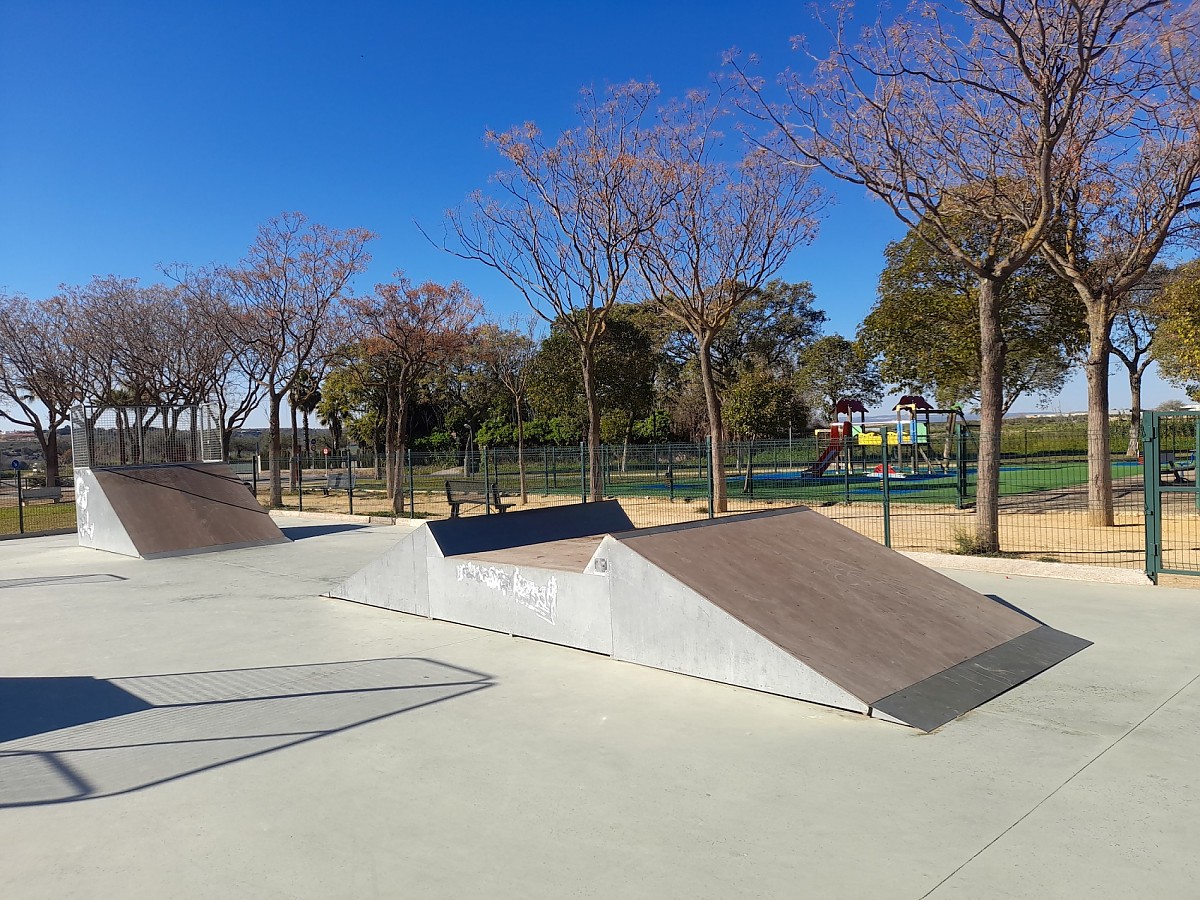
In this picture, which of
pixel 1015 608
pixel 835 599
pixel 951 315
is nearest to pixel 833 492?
pixel 951 315

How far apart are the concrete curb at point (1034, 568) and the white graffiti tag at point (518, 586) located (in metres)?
6.50

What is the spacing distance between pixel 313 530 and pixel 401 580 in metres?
10.7

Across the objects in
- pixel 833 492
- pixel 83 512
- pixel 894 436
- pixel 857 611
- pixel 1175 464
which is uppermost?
pixel 894 436

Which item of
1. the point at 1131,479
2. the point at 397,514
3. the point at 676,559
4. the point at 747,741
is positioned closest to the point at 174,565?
the point at 397,514

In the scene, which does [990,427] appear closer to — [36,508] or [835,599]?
[835,599]

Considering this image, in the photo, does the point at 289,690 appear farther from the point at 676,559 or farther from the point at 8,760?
the point at 676,559

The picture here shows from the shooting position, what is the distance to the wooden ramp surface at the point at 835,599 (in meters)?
5.58

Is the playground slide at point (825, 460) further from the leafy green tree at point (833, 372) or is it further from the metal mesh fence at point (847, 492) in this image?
the leafy green tree at point (833, 372)

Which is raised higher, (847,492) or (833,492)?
(847,492)

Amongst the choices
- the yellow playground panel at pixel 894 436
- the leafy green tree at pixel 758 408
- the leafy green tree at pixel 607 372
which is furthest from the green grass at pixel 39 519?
the leafy green tree at pixel 758 408

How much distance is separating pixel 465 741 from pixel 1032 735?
333cm

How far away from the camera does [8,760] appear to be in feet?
15.3

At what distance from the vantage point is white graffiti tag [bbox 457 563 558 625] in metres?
7.10

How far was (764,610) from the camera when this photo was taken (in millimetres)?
5902
